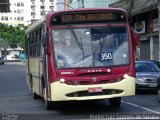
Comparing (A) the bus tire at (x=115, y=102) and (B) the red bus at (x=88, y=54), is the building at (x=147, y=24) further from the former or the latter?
(B) the red bus at (x=88, y=54)

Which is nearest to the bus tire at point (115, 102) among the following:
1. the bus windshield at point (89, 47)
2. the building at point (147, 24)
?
the bus windshield at point (89, 47)

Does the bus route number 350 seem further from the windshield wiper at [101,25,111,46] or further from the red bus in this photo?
the windshield wiper at [101,25,111,46]

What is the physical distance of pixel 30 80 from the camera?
22.6m

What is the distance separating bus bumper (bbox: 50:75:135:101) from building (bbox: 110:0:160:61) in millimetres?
25640

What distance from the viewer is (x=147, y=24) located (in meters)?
45.8

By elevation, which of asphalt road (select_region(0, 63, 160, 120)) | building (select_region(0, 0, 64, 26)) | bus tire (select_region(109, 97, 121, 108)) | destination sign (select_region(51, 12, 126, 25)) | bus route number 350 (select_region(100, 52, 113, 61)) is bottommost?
asphalt road (select_region(0, 63, 160, 120))

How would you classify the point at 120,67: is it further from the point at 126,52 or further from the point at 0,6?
the point at 0,6

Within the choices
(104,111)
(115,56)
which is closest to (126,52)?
(115,56)

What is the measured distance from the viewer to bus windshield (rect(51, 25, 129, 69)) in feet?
50.0

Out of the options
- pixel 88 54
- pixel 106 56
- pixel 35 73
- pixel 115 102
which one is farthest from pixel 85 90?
pixel 35 73

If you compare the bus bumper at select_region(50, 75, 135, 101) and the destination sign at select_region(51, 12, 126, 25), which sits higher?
the destination sign at select_region(51, 12, 126, 25)

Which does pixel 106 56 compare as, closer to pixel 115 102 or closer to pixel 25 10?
pixel 115 102

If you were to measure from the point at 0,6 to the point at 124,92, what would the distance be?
319 inches

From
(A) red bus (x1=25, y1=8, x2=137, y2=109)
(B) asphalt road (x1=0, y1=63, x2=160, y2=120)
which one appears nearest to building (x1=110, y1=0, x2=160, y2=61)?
(B) asphalt road (x1=0, y1=63, x2=160, y2=120)
